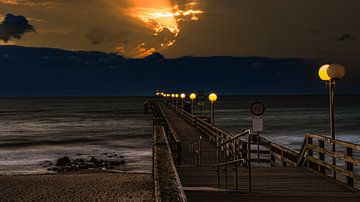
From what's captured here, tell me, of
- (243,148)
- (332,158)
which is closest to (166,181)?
(332,158)

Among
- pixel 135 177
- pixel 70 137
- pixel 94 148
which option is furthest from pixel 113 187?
pixel 70 137

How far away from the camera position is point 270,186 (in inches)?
379

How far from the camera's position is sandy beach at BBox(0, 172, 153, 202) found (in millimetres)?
17594

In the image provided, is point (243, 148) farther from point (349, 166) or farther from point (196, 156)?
point (349, 166)

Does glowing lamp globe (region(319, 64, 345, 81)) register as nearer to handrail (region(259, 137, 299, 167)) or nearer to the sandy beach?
handrail (region(259, 137, 299, 167))

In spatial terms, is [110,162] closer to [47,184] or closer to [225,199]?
[47,184]

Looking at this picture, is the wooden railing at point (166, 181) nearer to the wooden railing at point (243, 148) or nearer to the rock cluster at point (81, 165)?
the wooden railing at point (243, 148)

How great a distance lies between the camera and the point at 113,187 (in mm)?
19844

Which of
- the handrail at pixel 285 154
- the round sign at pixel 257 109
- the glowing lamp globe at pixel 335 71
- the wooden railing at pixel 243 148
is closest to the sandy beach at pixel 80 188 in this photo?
the wooden railing at pixel 243 148

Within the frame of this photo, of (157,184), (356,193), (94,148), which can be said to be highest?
(157,184)

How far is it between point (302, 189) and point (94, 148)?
117 ft

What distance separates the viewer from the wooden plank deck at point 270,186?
798 cm

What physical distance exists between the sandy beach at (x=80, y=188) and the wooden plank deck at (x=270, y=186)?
584 centimetres

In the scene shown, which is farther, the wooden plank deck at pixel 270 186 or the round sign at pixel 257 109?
the round sign at pixel 257 109
